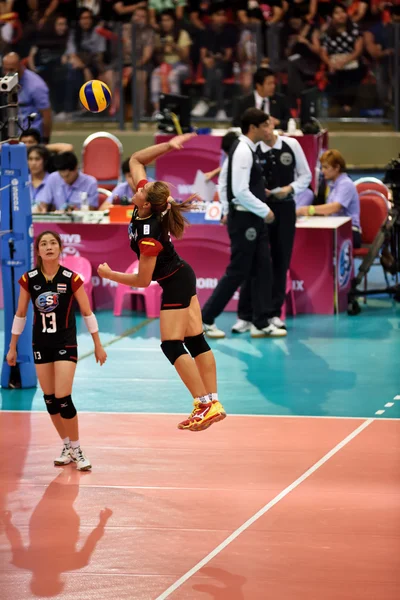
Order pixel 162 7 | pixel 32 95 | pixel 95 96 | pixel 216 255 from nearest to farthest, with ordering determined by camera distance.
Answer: pixel 95 96 → pixel 216 255 → pixel 32 95 → pixel 162 7

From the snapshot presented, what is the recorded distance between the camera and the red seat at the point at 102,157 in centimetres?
1719

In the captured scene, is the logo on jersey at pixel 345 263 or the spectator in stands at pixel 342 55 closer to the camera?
the logo on jersey at pixel 345 263

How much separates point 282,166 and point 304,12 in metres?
9.48

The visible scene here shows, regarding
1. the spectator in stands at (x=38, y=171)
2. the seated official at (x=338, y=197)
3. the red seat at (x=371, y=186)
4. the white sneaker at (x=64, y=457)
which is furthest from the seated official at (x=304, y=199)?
the white sneaker at (x=64, y=457)

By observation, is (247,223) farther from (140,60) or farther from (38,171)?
(140,60)

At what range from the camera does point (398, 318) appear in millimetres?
13359

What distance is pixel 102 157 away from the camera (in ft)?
56.6

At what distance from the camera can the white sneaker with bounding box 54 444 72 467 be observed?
857 centimetres

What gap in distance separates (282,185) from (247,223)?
708 mm

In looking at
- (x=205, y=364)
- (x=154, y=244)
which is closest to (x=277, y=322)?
(x=205, y=364)

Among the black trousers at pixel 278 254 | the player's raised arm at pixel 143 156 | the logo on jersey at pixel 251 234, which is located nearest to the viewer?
the player's raised arm at pixel 143 156

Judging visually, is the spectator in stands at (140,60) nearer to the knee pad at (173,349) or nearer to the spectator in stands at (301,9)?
the spectator in stands at (301,9)

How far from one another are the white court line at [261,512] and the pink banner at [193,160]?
22.1ft

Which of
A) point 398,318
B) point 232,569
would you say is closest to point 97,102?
point 232,569
